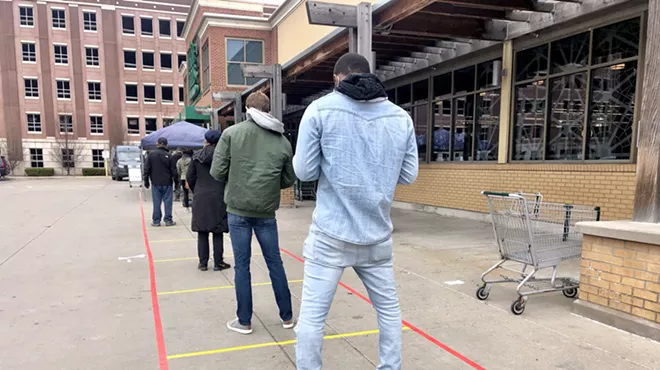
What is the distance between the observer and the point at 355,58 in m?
2.40

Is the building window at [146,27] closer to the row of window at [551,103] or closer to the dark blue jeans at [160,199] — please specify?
the dark blue jeans at [160,199]

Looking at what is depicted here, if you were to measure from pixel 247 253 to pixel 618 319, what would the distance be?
316 cm

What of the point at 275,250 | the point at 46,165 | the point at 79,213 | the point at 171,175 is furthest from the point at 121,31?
the point at 275,250

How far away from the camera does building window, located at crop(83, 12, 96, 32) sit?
43.3 meters

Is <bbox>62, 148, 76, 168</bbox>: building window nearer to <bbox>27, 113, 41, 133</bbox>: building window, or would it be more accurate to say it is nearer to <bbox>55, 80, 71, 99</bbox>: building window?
<bbox>27, 113, 41, 133</bbox>: building window

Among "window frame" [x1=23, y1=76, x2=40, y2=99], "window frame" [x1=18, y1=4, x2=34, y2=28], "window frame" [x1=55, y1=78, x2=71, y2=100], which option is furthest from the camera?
"window frame" [x1=55, y1=78, x2=71, y2=100]

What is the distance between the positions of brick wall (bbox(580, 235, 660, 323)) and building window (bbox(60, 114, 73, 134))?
158 ft

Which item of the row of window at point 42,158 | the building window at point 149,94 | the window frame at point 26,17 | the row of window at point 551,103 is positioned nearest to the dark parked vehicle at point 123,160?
the row of window at point 42,158

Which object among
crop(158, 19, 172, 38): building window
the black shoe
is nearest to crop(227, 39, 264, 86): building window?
the black shoe

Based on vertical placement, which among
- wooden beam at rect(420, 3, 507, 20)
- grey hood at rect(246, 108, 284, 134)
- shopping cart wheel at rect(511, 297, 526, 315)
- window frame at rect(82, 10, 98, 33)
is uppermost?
window frame at rect(82, 10, 98, 33)

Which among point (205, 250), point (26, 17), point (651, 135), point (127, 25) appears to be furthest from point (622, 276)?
point (26, 17)

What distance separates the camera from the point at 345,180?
2.22 m

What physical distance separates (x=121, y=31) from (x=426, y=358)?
49907 mm

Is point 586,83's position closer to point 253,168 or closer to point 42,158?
point 253,168
